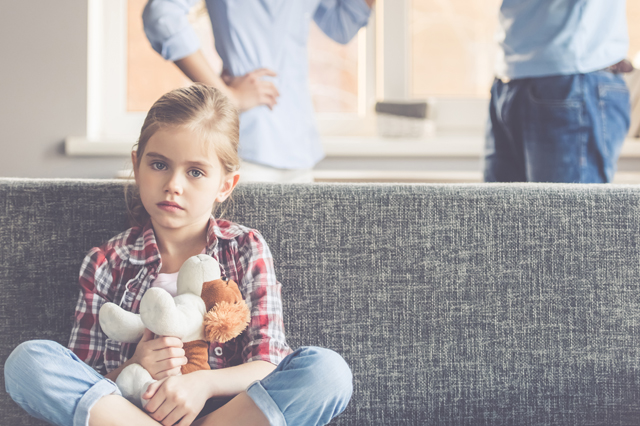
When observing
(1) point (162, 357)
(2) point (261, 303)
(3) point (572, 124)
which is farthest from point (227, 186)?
(3) point (572, 124)

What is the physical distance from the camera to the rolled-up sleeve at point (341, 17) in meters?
1.64

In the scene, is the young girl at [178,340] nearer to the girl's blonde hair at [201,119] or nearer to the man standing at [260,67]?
the girl's blonde hair at [201,119]

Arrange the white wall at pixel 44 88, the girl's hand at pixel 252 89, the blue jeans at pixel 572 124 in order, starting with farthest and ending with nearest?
the white wall at pixel 44 88
the girl's hand at pixel 252 89
the blue jeans at pixel 572 124

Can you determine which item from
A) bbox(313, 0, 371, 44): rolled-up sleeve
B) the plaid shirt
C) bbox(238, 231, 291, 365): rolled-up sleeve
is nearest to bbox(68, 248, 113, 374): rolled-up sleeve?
the plaid shirt

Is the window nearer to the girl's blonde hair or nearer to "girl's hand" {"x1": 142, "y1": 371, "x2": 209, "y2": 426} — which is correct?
the girl's blonde hair

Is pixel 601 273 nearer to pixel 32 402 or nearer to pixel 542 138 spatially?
pixel 542 138

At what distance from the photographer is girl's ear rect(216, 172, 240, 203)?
36.4 inches

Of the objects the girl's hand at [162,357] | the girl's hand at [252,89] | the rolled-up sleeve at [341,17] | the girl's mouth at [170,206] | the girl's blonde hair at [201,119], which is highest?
the rolled-up sleeve at [341,17]

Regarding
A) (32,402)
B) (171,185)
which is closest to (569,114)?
(171,185)

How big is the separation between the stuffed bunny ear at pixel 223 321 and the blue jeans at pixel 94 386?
0.26 feet

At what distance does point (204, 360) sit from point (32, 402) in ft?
0.75

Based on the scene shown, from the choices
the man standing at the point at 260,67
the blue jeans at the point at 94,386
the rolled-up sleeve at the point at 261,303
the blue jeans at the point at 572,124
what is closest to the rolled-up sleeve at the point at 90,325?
the blue jeans at the point at 94,386

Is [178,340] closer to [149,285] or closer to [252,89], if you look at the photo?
[149,285]

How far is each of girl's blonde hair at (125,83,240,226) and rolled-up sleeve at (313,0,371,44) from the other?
830 mm
